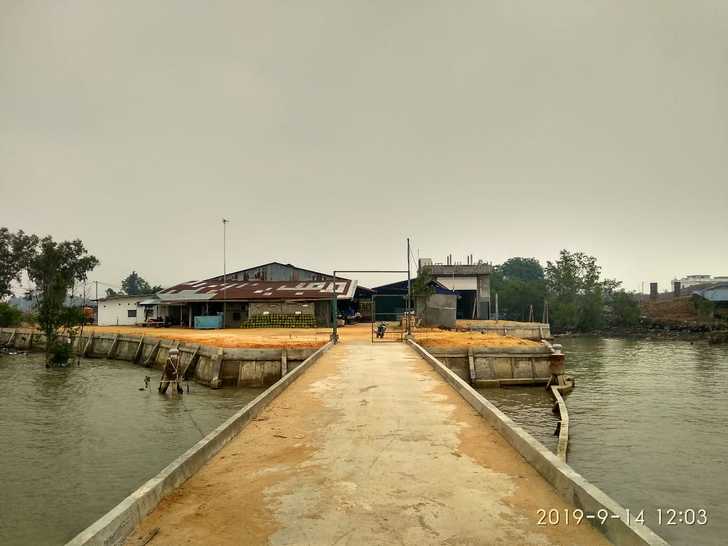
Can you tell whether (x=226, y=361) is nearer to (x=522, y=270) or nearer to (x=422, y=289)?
(x=422, y=289)

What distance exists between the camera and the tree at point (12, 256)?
62250mm

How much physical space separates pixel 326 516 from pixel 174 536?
1.53m

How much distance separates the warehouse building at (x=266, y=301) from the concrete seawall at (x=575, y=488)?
3390 cm

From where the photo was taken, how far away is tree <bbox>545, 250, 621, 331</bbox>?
241 feet

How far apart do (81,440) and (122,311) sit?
4506 cm

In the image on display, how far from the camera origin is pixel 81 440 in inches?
595

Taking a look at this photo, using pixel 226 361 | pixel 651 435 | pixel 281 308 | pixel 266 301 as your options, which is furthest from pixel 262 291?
pixel 651 435

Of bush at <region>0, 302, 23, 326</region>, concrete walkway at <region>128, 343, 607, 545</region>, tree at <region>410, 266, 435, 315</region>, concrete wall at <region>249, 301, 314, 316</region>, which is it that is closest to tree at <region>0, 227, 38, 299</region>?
bush at <region>0, 302, 23, 326</region>

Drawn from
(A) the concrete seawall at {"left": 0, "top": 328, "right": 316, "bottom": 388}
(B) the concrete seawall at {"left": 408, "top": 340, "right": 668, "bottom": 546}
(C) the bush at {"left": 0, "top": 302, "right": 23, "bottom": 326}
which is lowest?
(A) the concrete seawall at {"left": 0, "top": 328, "right": 316, "bottom": 388}

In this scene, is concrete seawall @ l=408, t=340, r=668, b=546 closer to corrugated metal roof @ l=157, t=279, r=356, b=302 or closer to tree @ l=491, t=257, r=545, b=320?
corrugated metal roof @ l=157, t=279, r=356, b=302

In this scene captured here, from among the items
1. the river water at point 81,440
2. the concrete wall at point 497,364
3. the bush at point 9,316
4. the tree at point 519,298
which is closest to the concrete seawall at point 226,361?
the river water at point 81,440

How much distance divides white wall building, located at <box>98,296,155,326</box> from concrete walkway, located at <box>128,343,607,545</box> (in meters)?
51.0

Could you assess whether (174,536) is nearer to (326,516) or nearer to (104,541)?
(104,541)

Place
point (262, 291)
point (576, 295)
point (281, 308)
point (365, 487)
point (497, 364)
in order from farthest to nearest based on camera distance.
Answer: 1. point (576, 295)
2. point (262, 291)
3. point (281, 308)
4. point (497, 364)
5. point (365, 487)
